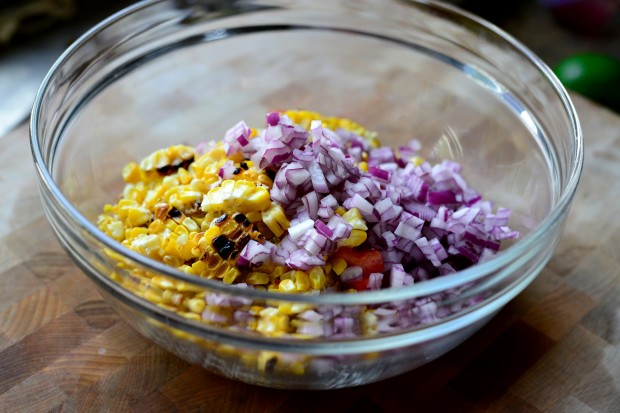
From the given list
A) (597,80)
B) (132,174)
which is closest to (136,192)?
(132,174)

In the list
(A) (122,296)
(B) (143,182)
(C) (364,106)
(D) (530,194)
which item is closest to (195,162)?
(B) (143,182)

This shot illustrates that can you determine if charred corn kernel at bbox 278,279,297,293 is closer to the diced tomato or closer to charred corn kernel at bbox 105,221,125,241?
the diced tomato

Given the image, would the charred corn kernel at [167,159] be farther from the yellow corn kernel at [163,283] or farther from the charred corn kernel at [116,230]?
the yellow corn kernel at [163,283]

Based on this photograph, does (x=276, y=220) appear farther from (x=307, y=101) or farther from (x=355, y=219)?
(x=307, y=101)

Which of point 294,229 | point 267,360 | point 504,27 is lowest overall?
point 504,27

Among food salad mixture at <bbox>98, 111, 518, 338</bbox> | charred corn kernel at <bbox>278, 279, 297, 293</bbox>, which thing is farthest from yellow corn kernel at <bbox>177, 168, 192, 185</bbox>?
charred corn kernel at <bbox>278, 279, 297, 293</bbox>

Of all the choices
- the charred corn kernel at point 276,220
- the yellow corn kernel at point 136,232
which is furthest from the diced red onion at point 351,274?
the yellow corn kernel at point 136,232
